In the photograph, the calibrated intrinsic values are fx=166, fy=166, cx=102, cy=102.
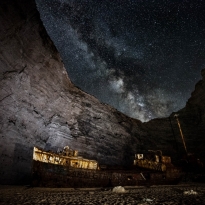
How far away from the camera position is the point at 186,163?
25.2 meters

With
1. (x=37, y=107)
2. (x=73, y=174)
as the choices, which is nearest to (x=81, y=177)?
(x=73, y=174)

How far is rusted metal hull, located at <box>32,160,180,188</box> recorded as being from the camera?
39.0 feet

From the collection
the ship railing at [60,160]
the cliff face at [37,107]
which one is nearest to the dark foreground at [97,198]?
the ship railing at [60,160]

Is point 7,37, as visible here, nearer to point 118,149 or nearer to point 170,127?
point 118,149

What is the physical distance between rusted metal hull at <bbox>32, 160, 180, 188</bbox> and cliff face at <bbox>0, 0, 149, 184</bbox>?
5351mm

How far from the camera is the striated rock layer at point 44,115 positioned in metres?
16.2

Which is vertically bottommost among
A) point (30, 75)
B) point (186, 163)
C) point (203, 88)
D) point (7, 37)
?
point (186, 163)

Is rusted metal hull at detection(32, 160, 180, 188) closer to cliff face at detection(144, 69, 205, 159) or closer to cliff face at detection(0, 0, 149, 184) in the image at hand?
cliff face at detection(0, 0, 149, 184)

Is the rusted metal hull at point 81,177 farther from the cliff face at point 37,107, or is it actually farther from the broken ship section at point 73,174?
the cliff face at point 37,107

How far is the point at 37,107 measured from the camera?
19922mm

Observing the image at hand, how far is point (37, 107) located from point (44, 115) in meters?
1.42

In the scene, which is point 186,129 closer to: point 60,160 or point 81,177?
point 81,177

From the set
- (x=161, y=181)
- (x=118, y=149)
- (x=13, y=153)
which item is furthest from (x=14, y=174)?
(x=118, y=149)

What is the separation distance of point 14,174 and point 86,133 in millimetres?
12013
